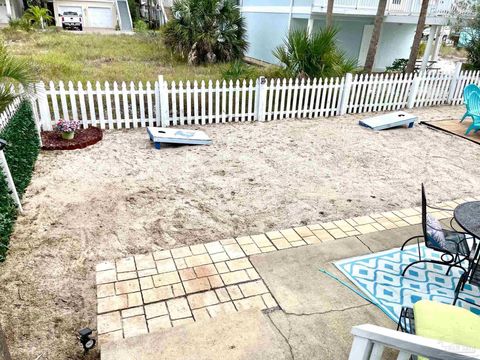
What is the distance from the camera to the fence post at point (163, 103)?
7545 millimetres

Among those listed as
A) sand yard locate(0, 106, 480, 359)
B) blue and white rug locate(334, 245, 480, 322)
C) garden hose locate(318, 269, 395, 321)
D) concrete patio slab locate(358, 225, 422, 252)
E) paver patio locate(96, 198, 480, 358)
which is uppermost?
blue and white rug locate(334, 245, 480, 322)

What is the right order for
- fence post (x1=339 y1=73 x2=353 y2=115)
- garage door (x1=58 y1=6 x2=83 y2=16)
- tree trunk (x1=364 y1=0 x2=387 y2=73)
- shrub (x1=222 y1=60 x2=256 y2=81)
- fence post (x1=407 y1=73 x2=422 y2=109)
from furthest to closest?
garage door (x1=58 y1=6 x2=83 y2=16) < tree trunk (x1=364 y1=0 x2=387 y2=73) < fence post (x1=407 y1=73 x2=422 y2=109) < shrub (x1=222 y1=60 x2=256 y2=81) < fence post (x1=339 y1=73 x2=353 y2=115)

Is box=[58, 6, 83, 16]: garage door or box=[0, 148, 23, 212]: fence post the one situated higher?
box=[58, 6, 83, 16]: garage door

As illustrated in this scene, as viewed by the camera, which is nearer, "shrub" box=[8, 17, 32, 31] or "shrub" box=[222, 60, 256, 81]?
"shrub" box=[222, 60, 256, 81]

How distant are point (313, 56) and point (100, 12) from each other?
30868 millimetres

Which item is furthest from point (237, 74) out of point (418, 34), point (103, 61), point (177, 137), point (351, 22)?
point (351, 22)

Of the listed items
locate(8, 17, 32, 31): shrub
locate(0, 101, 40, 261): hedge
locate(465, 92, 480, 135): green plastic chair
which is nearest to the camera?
locate(0, 101, 40, 261): hedge

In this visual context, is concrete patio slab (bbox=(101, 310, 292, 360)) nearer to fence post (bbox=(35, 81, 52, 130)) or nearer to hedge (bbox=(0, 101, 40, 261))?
hedge (bbox=(0, 101, 40, 261))

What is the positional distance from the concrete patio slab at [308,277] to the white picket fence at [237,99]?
490 cm

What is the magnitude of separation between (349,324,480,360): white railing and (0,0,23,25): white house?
34.3m

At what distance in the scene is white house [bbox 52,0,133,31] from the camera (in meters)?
31.8

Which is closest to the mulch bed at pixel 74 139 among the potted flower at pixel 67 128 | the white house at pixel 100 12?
the potted flower at pixel 67 128

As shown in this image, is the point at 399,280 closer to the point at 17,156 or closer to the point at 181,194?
the point at 181,194

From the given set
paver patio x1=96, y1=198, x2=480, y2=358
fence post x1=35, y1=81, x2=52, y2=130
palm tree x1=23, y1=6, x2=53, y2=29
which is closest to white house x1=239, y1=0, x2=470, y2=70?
fence post x1=35, y1=81, x2=52, y2=130
